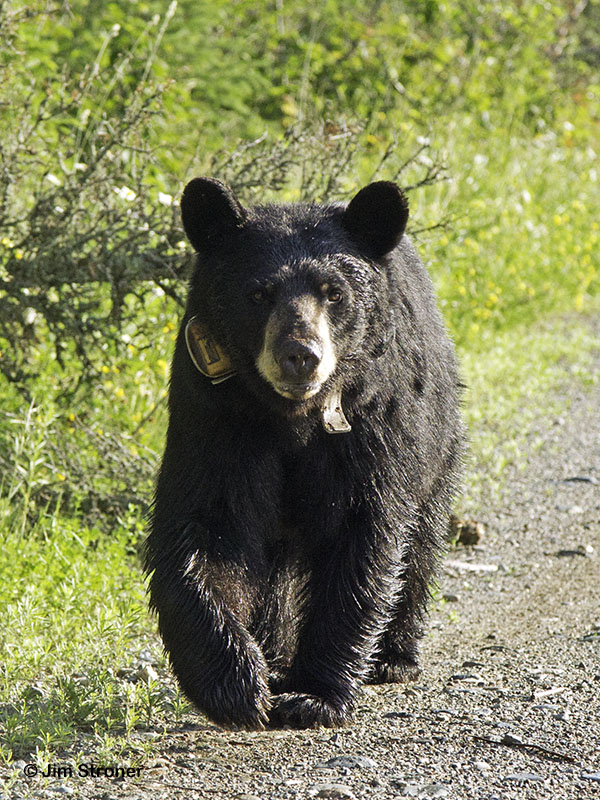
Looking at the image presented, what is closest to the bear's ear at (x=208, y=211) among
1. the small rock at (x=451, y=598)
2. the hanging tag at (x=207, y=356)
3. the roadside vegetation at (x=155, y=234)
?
the hanging tag at (x=207, y=356)

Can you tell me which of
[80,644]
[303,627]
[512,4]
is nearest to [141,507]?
[80,644]

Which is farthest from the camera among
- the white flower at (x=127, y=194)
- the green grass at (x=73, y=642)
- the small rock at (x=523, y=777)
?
Result: the white flower at (x=127, y=194)

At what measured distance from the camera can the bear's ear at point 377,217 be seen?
3715mm

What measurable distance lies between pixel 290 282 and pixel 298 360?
342 millimetres

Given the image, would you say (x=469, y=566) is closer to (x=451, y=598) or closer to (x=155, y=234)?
(x=451, y=598)

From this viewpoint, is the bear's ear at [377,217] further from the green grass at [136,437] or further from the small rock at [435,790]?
the small rock at [435,790]

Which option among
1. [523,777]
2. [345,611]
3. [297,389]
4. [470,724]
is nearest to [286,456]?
[297,389]

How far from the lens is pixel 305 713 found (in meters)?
3.52

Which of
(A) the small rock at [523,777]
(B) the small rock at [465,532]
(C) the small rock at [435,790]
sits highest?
(B) the small rock at [465,532]

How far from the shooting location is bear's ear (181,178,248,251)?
3611mm

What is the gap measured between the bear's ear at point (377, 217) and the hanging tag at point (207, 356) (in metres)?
0.59

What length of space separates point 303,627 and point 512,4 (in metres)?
10.3

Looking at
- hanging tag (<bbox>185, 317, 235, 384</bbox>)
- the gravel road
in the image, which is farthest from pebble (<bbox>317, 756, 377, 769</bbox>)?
hanging tag (<bbox>185, 317, 235, 384</bbox>)

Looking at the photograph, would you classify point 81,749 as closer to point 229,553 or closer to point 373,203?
point 229,553
